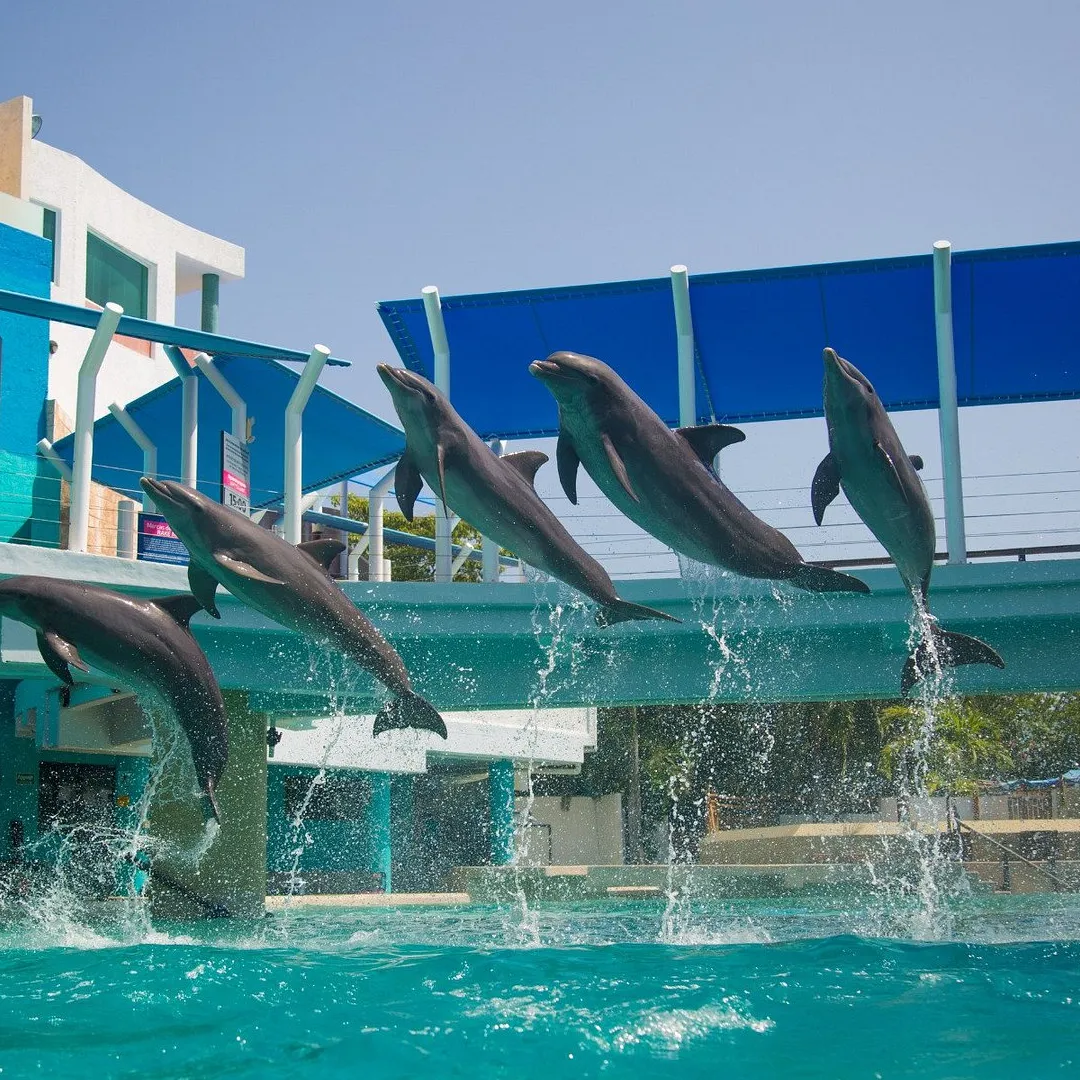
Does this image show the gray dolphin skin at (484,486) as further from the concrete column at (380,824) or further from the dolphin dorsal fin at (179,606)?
the concrete column at (380,824)

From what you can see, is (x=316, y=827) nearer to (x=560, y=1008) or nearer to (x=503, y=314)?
(x=503, y=314)

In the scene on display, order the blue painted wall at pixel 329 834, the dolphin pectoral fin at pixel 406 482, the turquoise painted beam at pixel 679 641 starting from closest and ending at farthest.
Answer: the dolphin pectoral fin at pixel 406 482 → the turquoise painted beam at pixel 679 641 → the blue painted wall at pixel 329 834

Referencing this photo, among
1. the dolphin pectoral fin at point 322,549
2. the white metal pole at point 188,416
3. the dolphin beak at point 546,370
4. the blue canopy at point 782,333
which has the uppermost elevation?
the blue canopy at point 782,333

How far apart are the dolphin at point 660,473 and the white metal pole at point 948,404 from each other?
566 cm

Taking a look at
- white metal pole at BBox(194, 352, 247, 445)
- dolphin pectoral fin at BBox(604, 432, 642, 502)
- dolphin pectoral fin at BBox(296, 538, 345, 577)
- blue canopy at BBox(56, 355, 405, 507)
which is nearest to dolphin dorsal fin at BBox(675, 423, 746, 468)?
dolphin pectoral fin at BBox(604, 432, 642, 502)

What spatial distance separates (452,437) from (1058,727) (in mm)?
26445

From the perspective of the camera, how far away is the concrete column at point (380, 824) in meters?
26.0

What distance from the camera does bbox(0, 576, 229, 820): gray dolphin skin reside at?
815cm

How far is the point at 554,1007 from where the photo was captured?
666 centimetres

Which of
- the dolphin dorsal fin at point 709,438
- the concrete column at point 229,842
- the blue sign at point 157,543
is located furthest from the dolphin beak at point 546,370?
the concrete column at point 229,842

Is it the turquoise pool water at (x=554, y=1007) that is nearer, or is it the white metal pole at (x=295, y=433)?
the turquoise pool water at (x=554, y=1007)

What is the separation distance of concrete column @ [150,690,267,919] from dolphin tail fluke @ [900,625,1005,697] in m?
8.69

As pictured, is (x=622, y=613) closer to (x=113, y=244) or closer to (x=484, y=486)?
(x=484, y=486)

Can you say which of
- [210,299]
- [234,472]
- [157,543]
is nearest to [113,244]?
[210,299]
